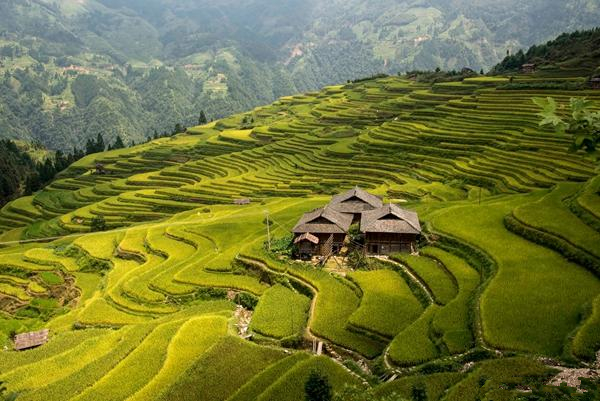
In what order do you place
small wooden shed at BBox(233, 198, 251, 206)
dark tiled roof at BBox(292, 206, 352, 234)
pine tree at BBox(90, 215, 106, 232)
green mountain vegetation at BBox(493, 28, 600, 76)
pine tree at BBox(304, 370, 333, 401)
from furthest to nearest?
green mountain vegetation at BBox(493, 28, 600, 76) → small wooden shed at BBox(233, 198, 251, 206) → pine tree at BBox(90, 215, 106, 232) → dark tiled roof at BBox(292, 206, 352, 234) → pine tree at BBox(304, 370, 333, 401)

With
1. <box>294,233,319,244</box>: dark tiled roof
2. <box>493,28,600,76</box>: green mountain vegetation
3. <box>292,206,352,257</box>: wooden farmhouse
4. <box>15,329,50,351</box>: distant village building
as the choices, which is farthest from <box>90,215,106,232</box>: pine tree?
<box>493,28,600,76</box>: green mountain vegetation

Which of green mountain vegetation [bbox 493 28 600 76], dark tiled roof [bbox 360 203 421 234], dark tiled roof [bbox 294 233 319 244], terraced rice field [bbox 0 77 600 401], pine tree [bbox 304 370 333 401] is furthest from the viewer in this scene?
green mountain vegetation [bbox 493 28 600 76]

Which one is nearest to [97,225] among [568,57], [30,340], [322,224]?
[30,340]

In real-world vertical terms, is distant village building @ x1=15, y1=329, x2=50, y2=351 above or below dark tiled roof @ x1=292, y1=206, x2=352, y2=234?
below

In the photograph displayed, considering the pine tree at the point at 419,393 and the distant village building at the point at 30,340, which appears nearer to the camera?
the pine tree at the point at 419,393

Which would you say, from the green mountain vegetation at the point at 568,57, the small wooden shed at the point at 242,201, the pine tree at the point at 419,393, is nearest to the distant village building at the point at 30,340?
the pine tree at the point at 419,393

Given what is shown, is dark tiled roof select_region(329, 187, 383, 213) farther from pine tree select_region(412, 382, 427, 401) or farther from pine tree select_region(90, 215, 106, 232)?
pine tree select_region(90, 215, 106, 232)

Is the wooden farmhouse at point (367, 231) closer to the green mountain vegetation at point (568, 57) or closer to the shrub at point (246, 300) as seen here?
the shrub at point (246, 300)
